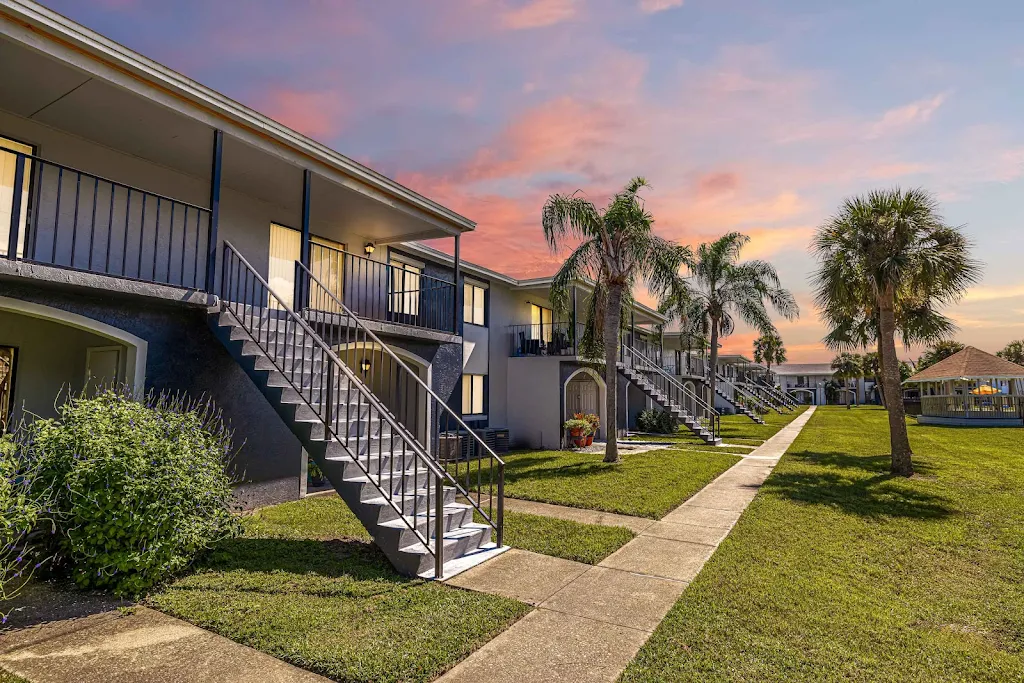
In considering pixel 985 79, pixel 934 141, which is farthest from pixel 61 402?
pixel 985 79

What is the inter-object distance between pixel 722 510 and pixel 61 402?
35.0 ft

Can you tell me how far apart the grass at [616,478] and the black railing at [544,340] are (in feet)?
12.2

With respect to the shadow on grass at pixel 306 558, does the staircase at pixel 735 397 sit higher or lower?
higher

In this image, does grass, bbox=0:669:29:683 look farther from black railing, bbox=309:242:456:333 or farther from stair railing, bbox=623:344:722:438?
stair railing, bbox=623:344:722:438

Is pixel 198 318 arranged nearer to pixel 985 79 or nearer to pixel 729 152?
pixel 729 152

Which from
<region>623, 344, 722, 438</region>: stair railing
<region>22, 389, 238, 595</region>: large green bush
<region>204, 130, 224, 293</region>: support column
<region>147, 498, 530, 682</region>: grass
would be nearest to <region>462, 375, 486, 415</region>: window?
<region>623, 344, 722, 438</region>: stair railing

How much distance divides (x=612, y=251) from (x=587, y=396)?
928cm

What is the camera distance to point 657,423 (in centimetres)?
2380

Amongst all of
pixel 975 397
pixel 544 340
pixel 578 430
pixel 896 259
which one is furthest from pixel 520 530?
pixel 975 397

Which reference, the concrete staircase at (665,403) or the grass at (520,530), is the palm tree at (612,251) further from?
the grass at (520,530)

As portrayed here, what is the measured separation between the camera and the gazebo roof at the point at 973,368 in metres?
29.2

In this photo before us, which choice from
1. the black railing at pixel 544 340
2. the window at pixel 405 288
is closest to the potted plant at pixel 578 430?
the black railing at pixel 544 340

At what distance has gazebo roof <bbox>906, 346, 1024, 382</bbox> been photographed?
29.2 m

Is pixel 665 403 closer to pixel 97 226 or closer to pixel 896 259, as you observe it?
pixel 896 259
